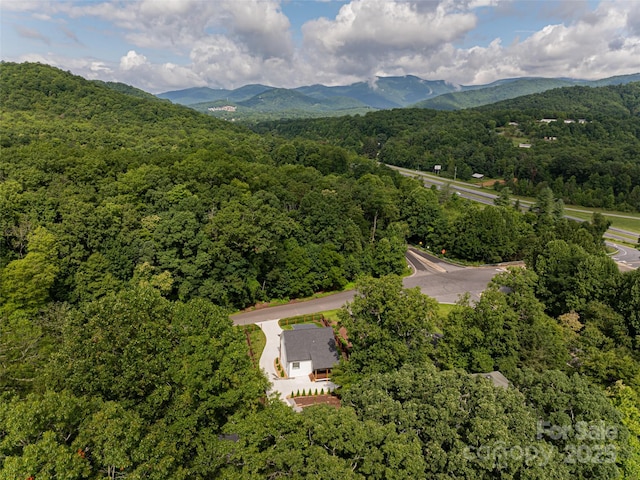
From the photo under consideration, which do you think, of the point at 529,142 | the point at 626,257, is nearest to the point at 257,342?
the point at 626,257

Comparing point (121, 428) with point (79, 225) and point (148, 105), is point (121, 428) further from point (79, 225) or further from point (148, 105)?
point (148, 105)

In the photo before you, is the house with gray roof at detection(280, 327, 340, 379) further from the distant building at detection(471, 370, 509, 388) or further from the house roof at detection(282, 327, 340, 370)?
the distant building at detection(471, 370, 509, 388)

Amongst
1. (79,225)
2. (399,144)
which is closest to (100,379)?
(79,225)

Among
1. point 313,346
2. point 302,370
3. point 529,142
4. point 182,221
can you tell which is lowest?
point 302,370

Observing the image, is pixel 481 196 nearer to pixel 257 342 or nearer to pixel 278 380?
pixel 257 342

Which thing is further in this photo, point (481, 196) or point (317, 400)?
point (481, 196)

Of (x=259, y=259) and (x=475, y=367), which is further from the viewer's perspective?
(x=259, y=259)

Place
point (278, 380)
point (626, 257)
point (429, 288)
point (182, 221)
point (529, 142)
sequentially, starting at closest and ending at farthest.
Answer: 1. point (278, 380)
2. point (182, 221)
3. point (429, 288)
4. point (626, 257)
5. point (529, 142)
